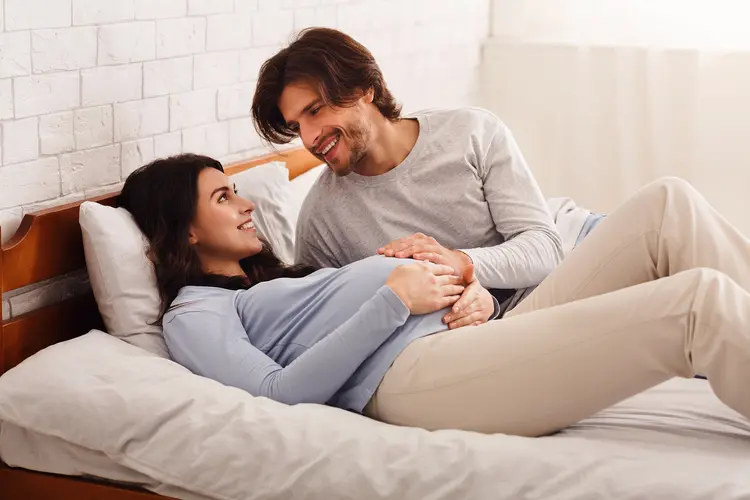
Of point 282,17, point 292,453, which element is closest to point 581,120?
point 282,17

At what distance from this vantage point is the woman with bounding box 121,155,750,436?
1.49 m

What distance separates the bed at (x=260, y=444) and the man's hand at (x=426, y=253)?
1.33 ft

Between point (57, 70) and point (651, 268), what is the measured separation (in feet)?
3.87

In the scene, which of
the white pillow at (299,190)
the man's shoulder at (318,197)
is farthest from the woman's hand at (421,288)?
the white pillow at (299,190)

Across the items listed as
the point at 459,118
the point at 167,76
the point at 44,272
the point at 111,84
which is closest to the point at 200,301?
the point at 44,272

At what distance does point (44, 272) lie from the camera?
189 cm

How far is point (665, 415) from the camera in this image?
5.48 ft

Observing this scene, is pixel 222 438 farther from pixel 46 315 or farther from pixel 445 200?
pixel 445 200

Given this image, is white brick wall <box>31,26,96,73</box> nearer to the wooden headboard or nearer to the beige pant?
the wooden headboard

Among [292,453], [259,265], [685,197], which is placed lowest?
[292,453]

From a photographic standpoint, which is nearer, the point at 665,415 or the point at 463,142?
the point at 665,415

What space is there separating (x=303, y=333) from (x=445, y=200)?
0.54 metres

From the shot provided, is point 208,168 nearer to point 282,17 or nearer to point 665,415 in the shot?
point 282,17

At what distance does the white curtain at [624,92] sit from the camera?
3.55 meters
